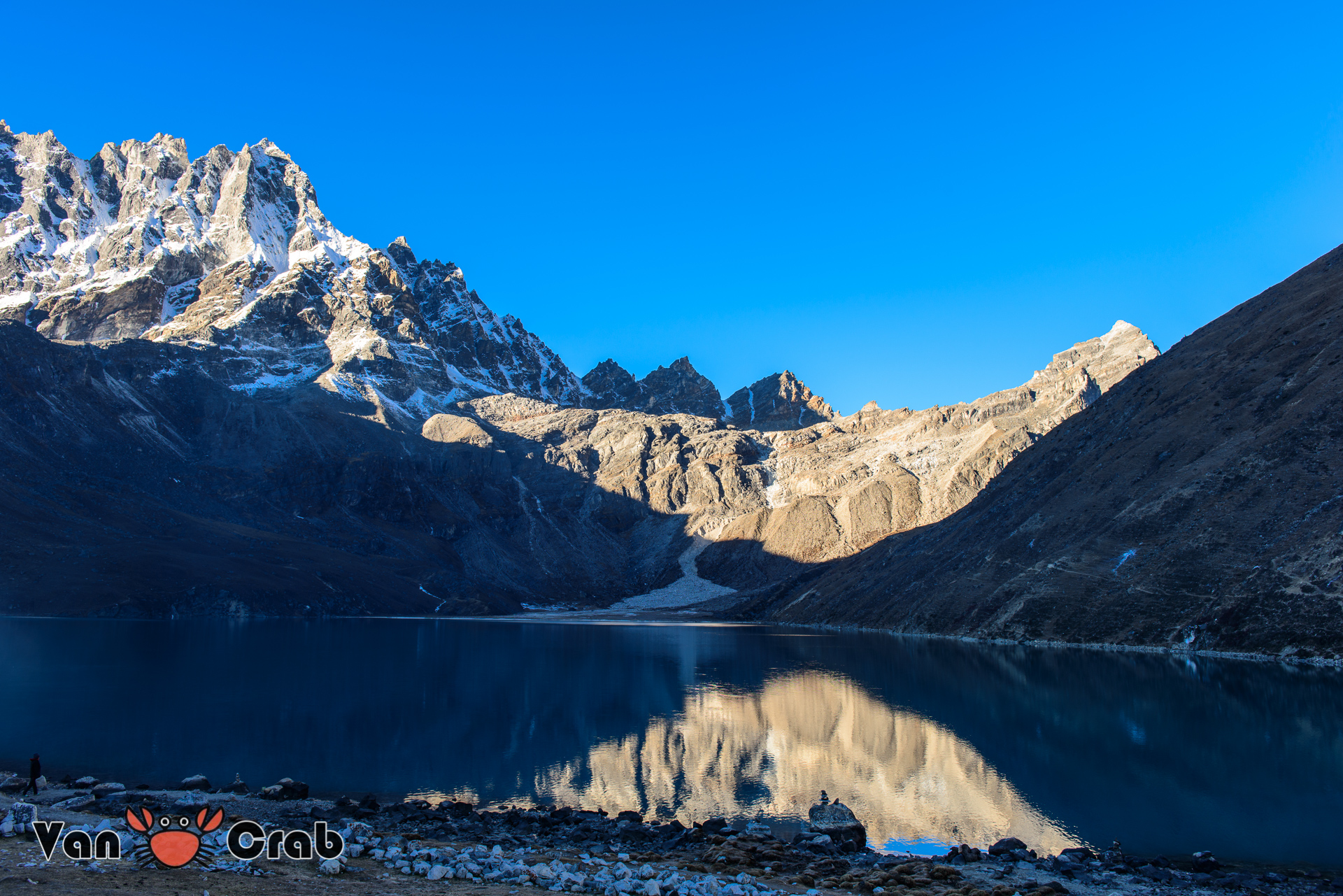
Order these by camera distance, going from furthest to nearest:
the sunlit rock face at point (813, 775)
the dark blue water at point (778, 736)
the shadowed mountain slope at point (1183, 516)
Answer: the shadowed mountain slope at point (1183, 516), the dark blue water at point (778, 736), the sunlit rock face at point (813, 775)

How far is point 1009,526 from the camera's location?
94688 mm

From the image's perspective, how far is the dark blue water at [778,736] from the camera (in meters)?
26.2

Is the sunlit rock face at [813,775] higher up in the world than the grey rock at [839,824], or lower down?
lower down

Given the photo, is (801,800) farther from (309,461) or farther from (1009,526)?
(309,461)

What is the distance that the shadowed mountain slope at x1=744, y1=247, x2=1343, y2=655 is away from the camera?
192ft

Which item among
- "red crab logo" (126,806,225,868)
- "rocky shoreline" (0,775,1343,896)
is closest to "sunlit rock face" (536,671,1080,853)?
Result: "rocky shoreline" (0,775,1343,896)

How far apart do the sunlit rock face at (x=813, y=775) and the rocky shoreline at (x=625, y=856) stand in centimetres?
167

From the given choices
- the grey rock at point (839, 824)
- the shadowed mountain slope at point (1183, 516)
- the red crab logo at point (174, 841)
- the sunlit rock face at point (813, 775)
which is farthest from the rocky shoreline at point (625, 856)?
the shadowed mountain slope at point (1183, 516)

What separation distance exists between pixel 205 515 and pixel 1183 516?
528 ft

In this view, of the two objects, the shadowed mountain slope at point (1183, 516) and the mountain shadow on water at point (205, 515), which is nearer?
the shadowed mountain slope at point (1183, 516)

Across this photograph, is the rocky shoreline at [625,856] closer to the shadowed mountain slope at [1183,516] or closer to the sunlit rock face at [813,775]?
the sunlit rock face at [813,775]

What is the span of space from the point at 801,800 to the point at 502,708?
23805mm

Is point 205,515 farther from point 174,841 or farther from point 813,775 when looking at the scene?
point 174,841

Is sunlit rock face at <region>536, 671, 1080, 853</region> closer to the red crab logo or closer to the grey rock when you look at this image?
the grey rock
